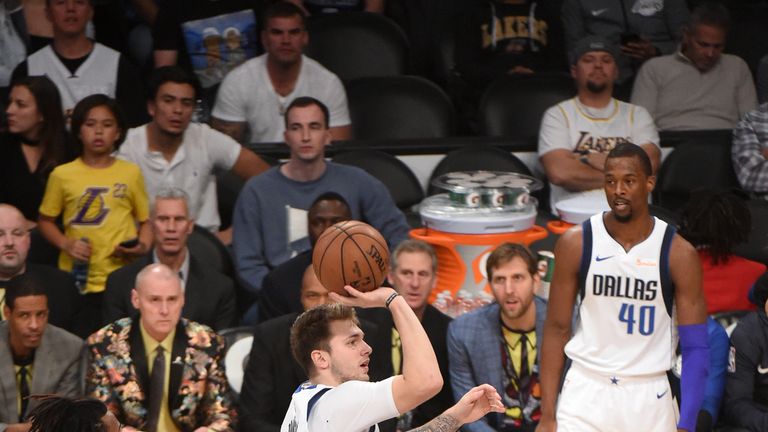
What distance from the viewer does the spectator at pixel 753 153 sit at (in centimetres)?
844

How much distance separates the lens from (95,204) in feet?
24.4

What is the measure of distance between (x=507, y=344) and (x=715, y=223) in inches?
54.7

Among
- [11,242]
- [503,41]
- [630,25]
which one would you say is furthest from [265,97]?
[630,25]

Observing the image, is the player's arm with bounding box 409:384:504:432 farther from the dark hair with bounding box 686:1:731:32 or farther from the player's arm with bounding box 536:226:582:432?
the dark hair with bounding box 686:1:731:32

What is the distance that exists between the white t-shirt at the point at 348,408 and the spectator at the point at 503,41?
5261 mm

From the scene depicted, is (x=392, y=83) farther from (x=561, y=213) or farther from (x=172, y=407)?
(x=172, y=407)

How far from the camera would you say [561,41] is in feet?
31.9

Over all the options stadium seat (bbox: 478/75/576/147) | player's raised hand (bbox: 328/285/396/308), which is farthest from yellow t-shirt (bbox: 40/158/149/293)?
player's raised hand (bbox: 328/285/396/308)

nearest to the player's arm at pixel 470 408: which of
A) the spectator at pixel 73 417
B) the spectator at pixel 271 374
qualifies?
the spectator at pixel 73 417

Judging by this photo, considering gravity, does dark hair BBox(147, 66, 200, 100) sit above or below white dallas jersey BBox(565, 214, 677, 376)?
above

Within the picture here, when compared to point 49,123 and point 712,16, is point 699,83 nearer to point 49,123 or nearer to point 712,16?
point 712,16

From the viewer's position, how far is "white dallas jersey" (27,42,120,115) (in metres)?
8.33

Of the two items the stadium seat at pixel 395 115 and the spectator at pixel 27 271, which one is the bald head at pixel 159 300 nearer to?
the spectator at pixel 27 271

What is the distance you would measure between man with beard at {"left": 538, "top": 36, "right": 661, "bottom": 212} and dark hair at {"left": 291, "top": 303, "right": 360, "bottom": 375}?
3.80m
